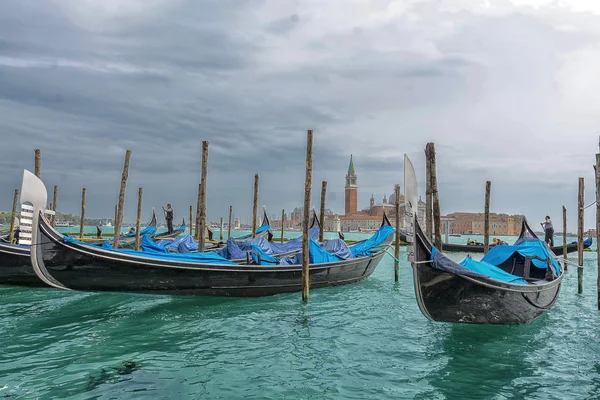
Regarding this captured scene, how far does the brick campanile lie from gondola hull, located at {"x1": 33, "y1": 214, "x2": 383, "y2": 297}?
91601 mm

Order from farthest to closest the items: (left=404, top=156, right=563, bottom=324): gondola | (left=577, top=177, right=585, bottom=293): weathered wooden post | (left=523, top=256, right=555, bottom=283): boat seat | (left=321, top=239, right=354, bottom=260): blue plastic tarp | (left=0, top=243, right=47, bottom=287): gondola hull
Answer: (left=321, top=239, right=354, bottom=260): blue plastic tarp < (left=577, top=177, right=585, bottom=293): weathered wooden post < (left=0, top=243, right=47, bottom=287): gondola hull < (left=523, top=256, right=555, bottom=283): boat seat < (left=404, top=156, right=563, bottom=324): gondola

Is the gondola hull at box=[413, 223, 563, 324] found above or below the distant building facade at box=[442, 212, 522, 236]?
below

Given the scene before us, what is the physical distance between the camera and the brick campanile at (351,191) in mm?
100000

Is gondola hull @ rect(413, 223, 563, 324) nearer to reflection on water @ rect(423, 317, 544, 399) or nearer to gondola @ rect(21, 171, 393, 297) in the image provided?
reflection on water @ rect(423, 317, 544, 399)

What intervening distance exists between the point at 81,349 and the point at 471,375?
422 centimetres

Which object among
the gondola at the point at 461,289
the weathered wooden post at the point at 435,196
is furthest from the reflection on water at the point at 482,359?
the weathered wooden post at the point at 435,196

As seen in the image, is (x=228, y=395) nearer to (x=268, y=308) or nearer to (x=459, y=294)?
(x=459, y=294)

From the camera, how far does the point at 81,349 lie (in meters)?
5.01

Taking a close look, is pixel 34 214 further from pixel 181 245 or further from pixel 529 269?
pixel 529 269

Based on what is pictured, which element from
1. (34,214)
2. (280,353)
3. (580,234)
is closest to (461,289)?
(280,353)

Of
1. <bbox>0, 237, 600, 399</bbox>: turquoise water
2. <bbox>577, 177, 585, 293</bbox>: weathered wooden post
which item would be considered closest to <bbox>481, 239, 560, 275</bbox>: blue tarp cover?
<bbox>0, 237, 600, 399</bbox>: turquoise water

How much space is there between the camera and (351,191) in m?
102

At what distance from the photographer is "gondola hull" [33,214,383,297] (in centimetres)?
644

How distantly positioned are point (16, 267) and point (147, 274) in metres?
3.09
